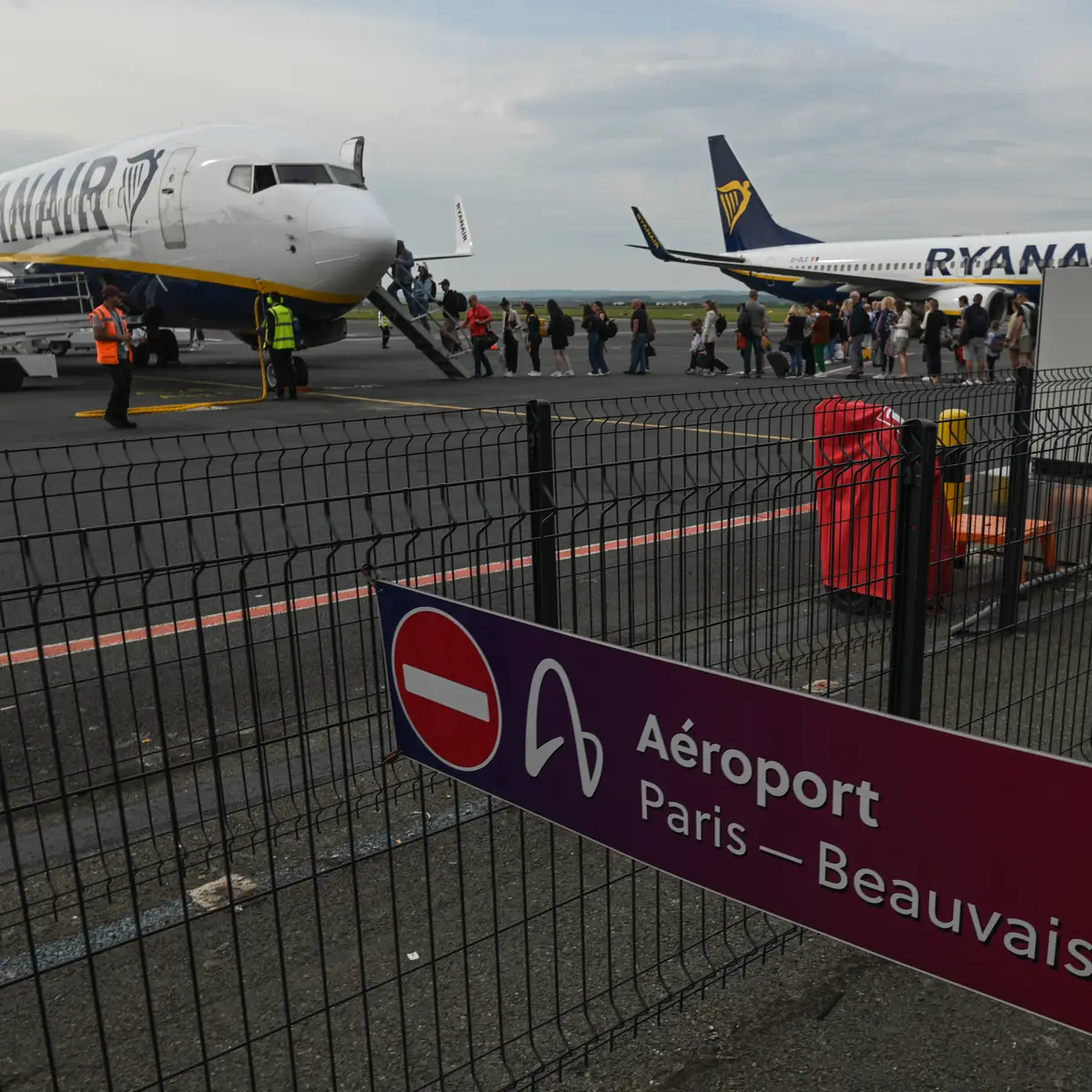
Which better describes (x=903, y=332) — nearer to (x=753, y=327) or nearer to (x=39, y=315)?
(x=753, y=327)

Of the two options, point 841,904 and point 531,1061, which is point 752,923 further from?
point 841,904

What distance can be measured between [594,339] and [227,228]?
318 inches

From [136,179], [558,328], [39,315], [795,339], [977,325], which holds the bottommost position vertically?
[795,339]

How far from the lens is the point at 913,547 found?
3381 millimetres

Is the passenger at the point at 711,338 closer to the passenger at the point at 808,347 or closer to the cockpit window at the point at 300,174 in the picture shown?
the passenger at the point at 808,347

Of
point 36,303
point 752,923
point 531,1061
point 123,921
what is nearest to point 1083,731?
point 752,923

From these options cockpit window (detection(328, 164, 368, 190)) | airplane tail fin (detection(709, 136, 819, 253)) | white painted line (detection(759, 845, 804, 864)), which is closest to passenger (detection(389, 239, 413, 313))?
cockpit window (detection(328, 164, 368, 190))

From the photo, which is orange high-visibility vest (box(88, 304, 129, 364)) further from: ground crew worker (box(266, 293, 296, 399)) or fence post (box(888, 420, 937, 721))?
fence post (box(888, 420, 937, 721))

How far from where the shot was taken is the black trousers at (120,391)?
13.9 meters

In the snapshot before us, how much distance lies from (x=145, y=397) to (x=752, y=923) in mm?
17797

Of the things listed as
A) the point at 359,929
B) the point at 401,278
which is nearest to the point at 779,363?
the point at 401,278

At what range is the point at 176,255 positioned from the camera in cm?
1936

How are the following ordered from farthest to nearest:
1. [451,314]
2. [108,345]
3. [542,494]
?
[451,314], [108,345], [542,494]

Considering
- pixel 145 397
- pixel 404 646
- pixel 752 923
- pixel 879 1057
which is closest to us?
pixel 404 646
